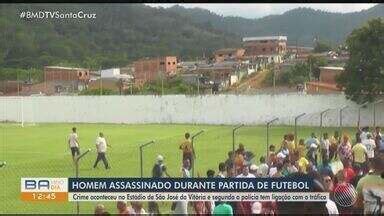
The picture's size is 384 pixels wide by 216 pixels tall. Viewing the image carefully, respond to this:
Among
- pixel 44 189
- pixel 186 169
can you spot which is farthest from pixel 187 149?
pixel 44 189

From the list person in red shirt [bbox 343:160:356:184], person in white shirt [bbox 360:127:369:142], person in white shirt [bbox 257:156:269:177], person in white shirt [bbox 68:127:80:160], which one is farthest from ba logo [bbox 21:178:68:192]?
person in white shirt [bbox 360:127:369:142]

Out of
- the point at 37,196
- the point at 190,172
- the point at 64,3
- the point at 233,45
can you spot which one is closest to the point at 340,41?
the point at 233,45

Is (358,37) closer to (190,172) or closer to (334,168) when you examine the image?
(334,168)

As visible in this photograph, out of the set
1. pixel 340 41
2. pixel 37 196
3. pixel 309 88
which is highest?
pixel 340 41

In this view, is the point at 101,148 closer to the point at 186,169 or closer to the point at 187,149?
the point at 187,149

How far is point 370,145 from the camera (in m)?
8.13

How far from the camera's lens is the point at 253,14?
23.2 feet

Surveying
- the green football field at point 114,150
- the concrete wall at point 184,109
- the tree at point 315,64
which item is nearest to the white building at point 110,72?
the concrete wall at point 184,109

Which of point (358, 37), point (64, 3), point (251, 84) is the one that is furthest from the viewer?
point (251, 84)

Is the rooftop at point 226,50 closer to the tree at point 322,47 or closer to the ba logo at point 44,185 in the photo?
the tree at point 322,47

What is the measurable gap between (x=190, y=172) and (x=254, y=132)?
0.92 m

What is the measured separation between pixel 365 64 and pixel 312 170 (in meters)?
1.17

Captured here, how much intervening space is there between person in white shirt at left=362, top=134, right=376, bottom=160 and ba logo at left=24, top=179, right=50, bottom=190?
3.33 metres

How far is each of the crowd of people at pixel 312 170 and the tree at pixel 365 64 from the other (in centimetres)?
54
